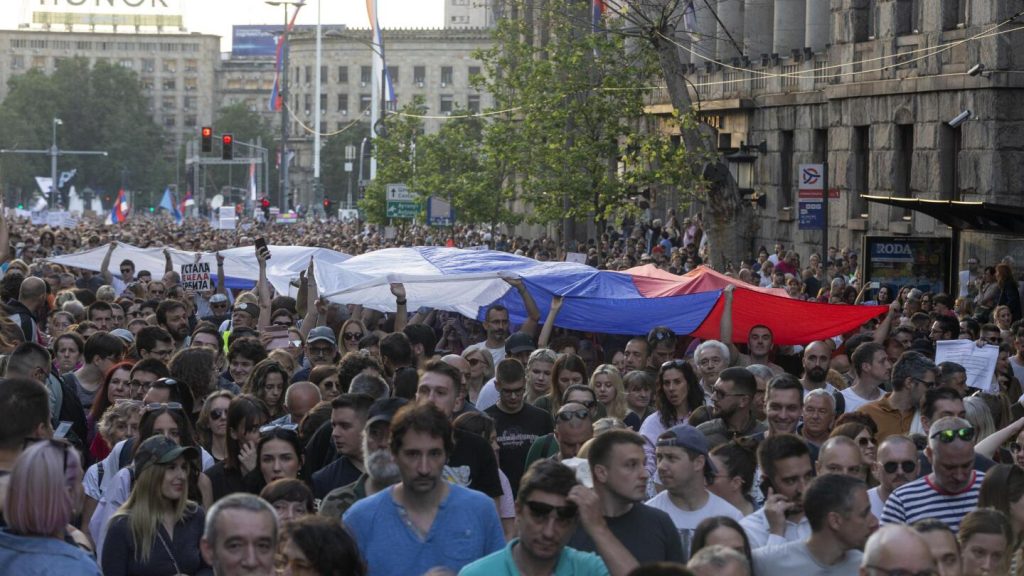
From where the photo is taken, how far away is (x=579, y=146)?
35.9 meters

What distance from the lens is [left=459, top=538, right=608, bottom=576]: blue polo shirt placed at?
5.95 metres

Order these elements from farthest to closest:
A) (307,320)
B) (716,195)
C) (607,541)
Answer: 1. (716,195)
2. (307,320)
3. (607,541)

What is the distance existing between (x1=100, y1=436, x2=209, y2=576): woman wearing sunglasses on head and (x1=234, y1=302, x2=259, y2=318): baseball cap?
28.3 ft

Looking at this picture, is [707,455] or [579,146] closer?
[707,455]

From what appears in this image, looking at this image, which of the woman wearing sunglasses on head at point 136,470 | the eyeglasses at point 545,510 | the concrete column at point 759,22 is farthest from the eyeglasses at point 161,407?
the concrete column at point 759,22

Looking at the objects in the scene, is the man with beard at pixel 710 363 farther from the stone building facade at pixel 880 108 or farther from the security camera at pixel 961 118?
the security camera at pixel 961 118

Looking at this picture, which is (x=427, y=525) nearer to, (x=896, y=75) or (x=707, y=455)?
(x=707, y=455)

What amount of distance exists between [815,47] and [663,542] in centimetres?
3171

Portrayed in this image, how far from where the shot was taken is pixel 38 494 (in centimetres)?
562

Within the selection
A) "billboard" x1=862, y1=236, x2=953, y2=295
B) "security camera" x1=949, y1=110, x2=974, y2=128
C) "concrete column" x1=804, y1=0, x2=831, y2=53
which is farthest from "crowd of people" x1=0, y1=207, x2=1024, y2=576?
"concrete column" x1=804, y1=0, x2=831, y2=53

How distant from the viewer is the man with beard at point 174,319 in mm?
14922

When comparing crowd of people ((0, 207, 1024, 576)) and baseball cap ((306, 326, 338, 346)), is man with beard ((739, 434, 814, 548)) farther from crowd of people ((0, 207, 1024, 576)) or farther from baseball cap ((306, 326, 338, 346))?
baseball cap ((306, 326, 338, 346))

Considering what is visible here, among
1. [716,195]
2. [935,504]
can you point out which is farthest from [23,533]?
[716,195]

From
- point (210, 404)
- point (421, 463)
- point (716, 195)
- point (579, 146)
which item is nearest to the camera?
point (421, 463)
